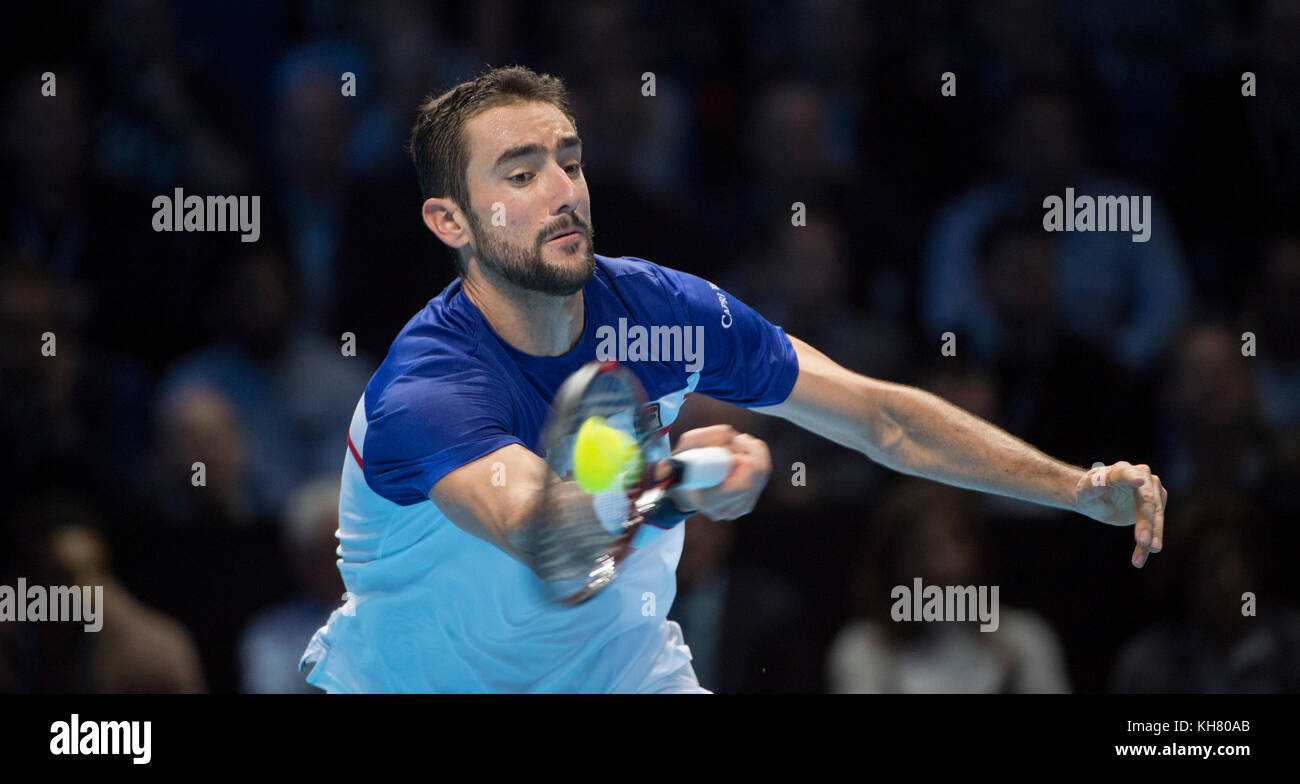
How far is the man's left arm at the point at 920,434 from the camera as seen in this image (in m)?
3.82

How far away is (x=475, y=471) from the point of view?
3025 mm

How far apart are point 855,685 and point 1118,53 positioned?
2.86 m

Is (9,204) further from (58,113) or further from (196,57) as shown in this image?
(196,57)

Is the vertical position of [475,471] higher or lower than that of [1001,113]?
lower

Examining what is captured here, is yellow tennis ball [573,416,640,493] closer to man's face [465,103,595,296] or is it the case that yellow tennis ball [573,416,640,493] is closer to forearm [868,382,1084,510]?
man's face [465,103,595,296]

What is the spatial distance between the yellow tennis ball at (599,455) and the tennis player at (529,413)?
326 mm

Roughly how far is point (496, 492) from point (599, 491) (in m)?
0.24
